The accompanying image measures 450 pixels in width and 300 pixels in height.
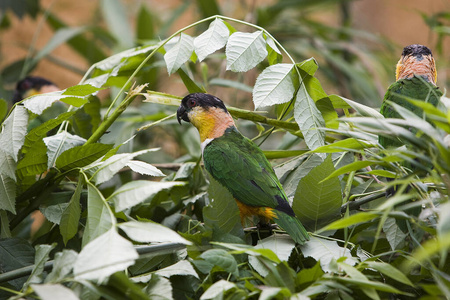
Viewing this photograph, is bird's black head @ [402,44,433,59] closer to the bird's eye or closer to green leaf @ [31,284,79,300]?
the bird's eye

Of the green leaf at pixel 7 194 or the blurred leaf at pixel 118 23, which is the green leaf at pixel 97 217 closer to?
the green leaf at pixel 7 194

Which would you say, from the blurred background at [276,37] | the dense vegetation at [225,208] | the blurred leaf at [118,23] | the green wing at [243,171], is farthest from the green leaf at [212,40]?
the blurred leaf at [118,23]

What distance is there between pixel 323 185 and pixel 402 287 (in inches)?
9.3

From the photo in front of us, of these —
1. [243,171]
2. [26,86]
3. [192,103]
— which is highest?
[192,103]

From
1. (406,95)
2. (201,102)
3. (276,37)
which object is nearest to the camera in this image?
(406,95)

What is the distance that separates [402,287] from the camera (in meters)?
0.88

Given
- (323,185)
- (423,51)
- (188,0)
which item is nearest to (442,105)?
(323,185)

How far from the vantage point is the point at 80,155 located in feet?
3.21

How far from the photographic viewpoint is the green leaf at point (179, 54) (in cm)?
101

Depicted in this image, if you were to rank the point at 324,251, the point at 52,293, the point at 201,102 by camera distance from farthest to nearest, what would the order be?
the point at 201,102 < the point at 324,251 < the point at 52,293

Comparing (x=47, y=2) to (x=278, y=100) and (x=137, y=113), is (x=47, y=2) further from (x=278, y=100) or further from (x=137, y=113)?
(x=278, y=100)

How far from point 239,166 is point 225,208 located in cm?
16

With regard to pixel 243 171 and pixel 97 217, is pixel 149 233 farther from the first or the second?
pixel 243 171

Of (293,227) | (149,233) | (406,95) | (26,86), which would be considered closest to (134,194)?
(149,233)
